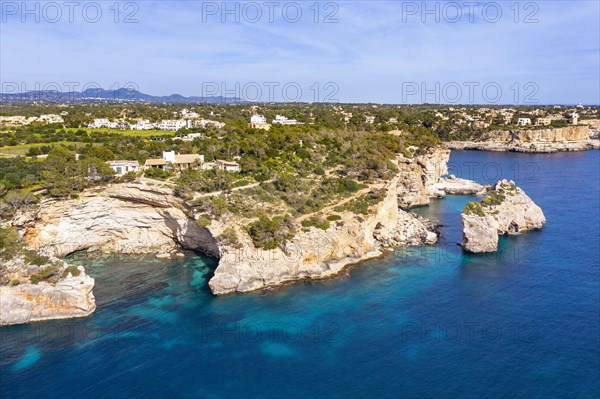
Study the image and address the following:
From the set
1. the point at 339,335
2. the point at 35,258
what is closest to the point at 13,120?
the point at 35,258

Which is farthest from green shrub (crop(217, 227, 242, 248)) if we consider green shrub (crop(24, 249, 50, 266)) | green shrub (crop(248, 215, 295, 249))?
green shrub (crop(24, 249, 50, 266))

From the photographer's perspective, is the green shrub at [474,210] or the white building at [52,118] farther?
the white building at [52,118]

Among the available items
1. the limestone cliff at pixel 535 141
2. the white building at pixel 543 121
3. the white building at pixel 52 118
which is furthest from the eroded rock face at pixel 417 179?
the white building at pixel 543 121

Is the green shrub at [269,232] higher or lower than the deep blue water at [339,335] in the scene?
higher

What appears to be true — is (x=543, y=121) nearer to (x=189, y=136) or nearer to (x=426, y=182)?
(x=426, y=182)

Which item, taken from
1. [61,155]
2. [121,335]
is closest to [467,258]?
[121,335]

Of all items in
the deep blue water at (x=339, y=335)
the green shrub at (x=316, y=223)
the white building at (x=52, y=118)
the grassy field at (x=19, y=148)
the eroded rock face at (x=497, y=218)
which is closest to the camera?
the deep blue water at (x=339, y=335)

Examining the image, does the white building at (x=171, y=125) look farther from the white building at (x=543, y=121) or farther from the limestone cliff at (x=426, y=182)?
the white building at (x=543, y=121)

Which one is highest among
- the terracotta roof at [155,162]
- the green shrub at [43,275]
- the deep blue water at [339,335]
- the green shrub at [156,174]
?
the terracotta roof at [155,162]

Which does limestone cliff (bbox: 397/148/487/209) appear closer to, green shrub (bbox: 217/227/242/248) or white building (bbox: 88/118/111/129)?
green shrub (bbox: 217/227/242/248)
